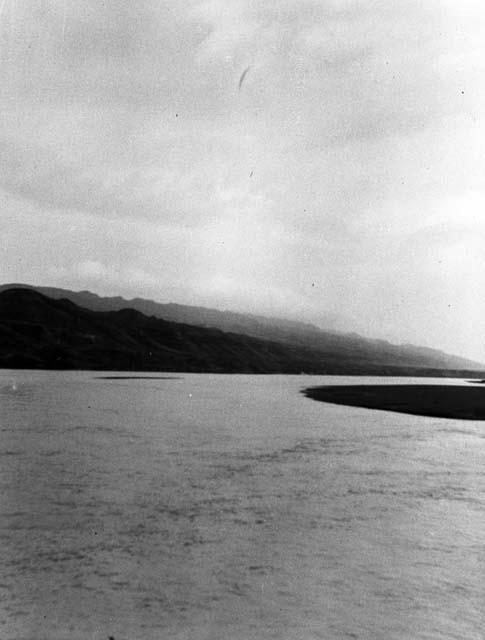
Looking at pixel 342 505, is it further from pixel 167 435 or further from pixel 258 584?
pixel 167 435

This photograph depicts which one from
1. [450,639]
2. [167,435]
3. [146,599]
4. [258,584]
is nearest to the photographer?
[450,639]

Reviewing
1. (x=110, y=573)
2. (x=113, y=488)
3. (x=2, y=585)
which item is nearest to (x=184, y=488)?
(x=113, y=488)

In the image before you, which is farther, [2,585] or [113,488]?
[113,488]

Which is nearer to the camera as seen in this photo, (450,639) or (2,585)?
(450,639)

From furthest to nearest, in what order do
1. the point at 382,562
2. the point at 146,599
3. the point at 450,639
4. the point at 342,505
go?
1. the point at 342,505
2. the point at 382,562
3. the point at 146,599
4. the point at 450,639

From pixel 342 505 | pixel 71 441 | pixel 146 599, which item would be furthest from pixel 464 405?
pixel 146 599

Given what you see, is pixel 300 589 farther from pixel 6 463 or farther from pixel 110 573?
pixel 6 463
